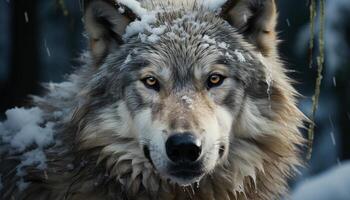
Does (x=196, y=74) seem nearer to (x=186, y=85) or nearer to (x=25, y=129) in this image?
(x=186, y=85)

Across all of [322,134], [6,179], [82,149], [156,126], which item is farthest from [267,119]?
[322,134]

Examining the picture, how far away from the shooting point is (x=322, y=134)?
10062mm

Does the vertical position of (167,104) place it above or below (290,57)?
above

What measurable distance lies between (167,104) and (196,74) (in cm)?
30

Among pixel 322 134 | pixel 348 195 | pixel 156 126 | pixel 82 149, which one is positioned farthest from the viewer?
pixel 322 134

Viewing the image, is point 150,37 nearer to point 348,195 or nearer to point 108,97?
point 108,97

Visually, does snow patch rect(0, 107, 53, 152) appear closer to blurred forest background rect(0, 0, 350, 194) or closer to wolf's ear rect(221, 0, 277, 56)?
wolf's ear rect(221, 0, 277, 56)

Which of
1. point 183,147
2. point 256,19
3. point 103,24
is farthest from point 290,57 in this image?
point 183,147

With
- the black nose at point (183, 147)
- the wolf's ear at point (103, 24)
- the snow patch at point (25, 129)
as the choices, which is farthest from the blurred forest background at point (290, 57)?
the black nose at point (183, 147)

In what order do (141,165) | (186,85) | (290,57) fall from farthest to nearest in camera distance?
(290,57), (141,165), (186,85)

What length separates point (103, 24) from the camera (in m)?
4.59

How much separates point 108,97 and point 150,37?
46 cm

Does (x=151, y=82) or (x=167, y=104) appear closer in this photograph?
(x=167, y=104)

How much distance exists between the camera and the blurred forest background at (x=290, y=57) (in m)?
8.49
